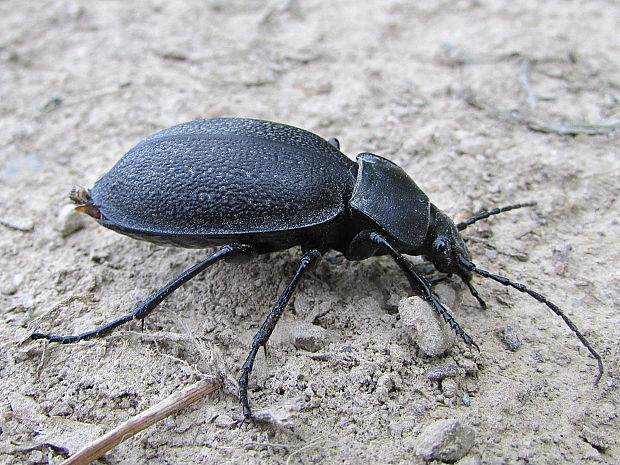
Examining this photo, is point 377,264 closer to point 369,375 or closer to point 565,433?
point 369,375

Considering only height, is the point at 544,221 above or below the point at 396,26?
below

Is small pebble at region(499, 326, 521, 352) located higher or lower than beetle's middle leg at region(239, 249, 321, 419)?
lower

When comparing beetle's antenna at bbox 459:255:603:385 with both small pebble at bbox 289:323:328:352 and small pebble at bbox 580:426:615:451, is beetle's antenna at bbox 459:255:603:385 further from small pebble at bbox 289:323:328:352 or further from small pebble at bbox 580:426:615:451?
small pebble at bbox 289:323:328:352

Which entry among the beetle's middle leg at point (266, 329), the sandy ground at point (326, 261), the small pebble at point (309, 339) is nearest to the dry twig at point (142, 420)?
the sandy ground at point (326, 261)

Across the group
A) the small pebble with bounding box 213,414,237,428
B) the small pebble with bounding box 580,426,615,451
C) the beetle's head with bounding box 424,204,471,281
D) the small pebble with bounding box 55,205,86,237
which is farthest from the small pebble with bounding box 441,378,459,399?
the small pebble with bounding box 55,205,86,237

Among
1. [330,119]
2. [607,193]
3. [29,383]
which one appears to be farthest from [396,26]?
[29,383]

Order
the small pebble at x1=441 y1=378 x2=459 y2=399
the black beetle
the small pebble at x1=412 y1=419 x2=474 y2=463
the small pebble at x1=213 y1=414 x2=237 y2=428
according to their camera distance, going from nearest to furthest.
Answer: the small pebble at x1=412 y1=419 x2=474 y2=463
the small pebble at x1=213 y1=414 x2=237 y2=428
the small pebble at x1=441 y1=378 x2=459 y2=399
the black beetle
